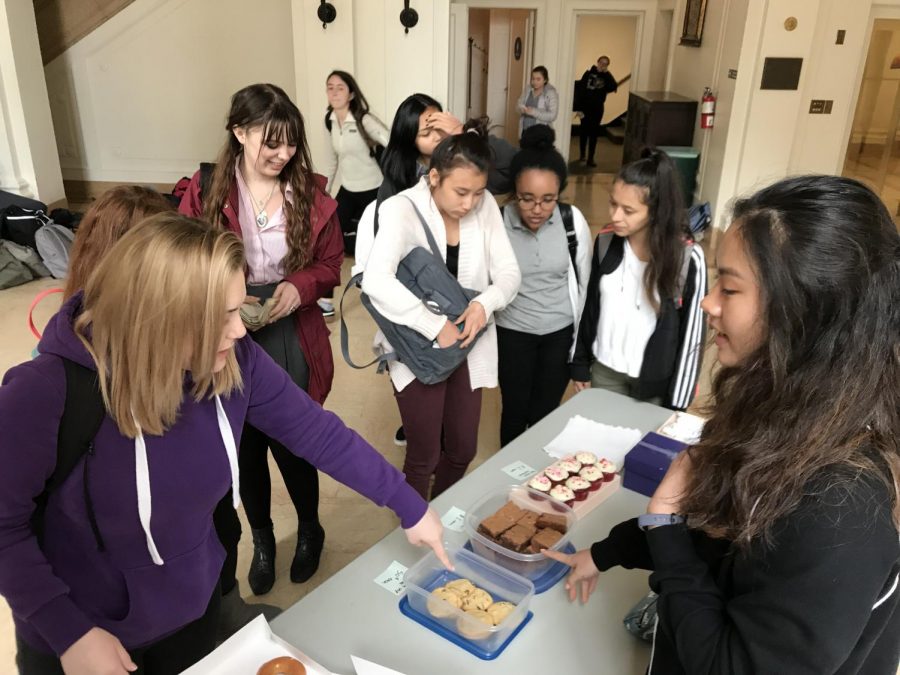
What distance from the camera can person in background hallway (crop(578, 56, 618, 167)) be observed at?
10.4 meters

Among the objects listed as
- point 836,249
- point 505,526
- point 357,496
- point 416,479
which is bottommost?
point 357,496

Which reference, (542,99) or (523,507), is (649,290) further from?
(542,99)

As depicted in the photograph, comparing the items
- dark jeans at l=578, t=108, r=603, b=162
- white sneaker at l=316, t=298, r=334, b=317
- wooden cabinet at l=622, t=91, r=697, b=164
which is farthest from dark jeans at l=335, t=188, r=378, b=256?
dark jeans at l=578, t=108, r=603, b=162

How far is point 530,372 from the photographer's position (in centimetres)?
266

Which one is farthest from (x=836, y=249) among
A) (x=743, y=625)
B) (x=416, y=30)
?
(x=416, y=30)

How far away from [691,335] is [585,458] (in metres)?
0.71

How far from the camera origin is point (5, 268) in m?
5.11

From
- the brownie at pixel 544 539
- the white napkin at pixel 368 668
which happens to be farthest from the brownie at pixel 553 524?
the white napkin at pixel 368 668

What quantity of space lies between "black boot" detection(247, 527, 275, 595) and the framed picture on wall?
706 centimetres

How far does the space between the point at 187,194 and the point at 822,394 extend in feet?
5.87

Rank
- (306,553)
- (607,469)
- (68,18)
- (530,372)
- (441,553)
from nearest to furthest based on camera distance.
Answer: (441,553)
(607,469)
(306,553)
(530,372)
(68,18)

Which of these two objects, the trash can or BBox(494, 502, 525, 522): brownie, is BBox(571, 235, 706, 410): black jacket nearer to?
BBox(494, 502, 525, 522): brownie

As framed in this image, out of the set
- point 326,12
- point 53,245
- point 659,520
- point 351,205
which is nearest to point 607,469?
point 659,520

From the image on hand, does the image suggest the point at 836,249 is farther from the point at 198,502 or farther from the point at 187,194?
the point at 187,194
